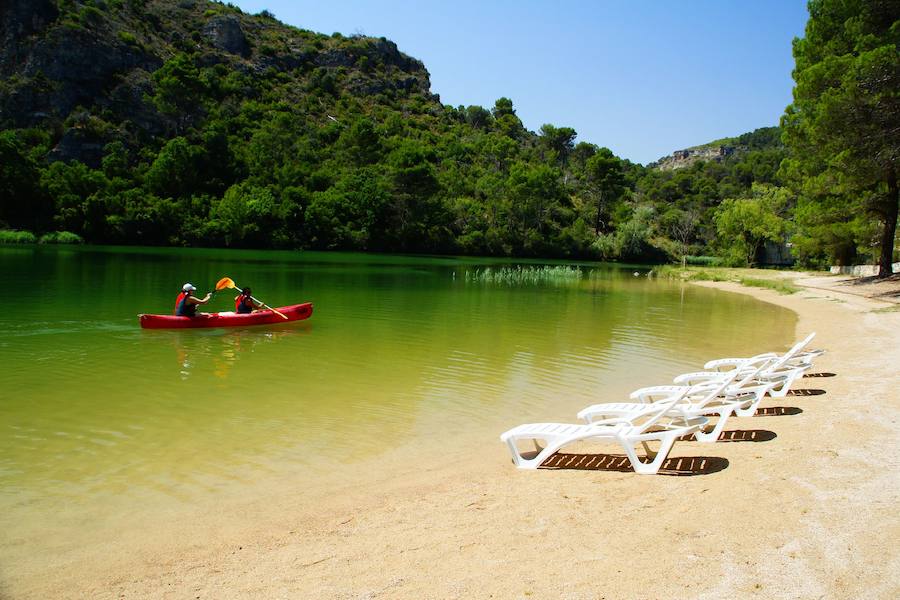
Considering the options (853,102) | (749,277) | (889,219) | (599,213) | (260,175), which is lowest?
(749,277)

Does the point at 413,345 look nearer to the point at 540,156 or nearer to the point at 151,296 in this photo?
the point at 151,296

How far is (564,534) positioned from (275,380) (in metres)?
7.75

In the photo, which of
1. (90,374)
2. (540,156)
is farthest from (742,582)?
(540,156)

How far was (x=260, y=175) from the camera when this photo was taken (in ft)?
267

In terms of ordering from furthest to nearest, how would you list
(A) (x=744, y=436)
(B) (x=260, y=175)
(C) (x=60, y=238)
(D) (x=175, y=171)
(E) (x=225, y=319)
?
1. (B) (x=260, y=175)
2. (D) (x=175, y=171)
3. (C) (x=60, y=238)
4. (E) (x=225, y=319)
5. (A) (x=744, y=436)

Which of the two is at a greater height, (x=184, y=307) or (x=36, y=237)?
(x=36, y=237)

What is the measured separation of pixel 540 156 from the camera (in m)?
120

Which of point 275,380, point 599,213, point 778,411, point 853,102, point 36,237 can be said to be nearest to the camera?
point 778,411

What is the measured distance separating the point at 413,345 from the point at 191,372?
5324 mm

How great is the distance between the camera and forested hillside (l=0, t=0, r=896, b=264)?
66250 mm

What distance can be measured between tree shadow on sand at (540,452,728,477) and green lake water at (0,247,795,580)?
5.67ft

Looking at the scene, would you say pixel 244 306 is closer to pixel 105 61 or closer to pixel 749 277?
pixel 749 277

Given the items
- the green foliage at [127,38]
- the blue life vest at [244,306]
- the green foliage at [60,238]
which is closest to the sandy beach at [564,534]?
the blue life vest at [244,306]

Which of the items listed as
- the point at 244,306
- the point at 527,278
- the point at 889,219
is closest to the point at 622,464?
the point at 244,306
